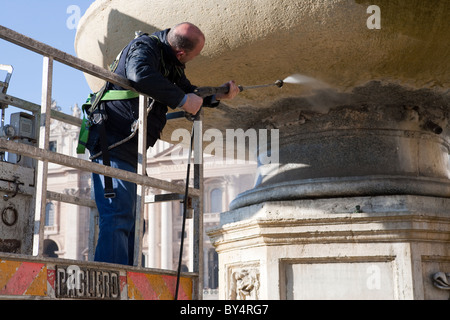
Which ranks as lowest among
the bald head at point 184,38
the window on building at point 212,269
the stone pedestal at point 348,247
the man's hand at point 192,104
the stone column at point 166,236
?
the stone pedestal at point 348,247

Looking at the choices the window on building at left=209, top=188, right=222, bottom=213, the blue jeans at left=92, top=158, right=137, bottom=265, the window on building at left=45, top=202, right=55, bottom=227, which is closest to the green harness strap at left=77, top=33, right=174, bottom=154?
the blue jeans at left=92, top=158, right=137, bottom=265

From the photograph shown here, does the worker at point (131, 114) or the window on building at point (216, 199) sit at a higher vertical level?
the window on building at point (216, 199)

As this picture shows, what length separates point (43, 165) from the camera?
2.51 metres

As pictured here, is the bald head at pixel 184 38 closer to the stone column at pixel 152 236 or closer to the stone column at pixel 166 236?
the stone column at pixel 166 236

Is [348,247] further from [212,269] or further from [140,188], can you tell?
[212,269]

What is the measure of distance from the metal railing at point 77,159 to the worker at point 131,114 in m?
0.12

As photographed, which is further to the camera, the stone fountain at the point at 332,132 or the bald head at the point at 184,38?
the stone fountain at the point at 332,132

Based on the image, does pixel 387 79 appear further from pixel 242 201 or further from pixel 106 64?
pixel 106 64

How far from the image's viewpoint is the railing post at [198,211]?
3.15 meters

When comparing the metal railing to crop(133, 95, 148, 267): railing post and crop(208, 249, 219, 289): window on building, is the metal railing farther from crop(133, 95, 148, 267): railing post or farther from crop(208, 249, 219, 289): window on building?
crop(208, 249, 219, 289): window on building

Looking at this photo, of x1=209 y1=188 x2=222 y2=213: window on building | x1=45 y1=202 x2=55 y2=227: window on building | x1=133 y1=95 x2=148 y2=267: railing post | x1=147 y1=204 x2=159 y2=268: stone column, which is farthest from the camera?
x1=45 y1=202 x2=55 y2=227: window on building

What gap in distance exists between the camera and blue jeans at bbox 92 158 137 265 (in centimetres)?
320

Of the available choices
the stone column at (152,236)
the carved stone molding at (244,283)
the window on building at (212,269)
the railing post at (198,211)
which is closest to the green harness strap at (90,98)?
the railing post at (198,211)
